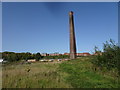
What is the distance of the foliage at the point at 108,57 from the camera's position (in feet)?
35.4

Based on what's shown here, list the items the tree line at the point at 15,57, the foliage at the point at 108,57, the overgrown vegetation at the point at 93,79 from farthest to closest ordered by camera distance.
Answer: the tree line at the point at 15,57
the foliage at the point at 108,57
the overgrown vegetation at the point at 93,79

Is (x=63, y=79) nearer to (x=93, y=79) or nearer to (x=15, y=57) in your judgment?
(x=93, y=79)

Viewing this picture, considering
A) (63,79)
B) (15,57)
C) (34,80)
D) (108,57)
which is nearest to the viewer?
(34,80)

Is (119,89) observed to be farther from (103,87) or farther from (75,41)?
(75,41)

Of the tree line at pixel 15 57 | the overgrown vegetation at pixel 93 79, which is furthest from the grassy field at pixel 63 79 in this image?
the tree line at pixel 15 57

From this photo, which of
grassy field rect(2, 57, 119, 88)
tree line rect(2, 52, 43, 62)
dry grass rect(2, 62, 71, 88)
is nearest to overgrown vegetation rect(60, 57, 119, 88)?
grassy field rect(2, 57, 119, 88)

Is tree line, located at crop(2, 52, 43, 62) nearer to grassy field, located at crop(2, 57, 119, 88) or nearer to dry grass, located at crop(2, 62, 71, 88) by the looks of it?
dry grass, located at crop(2, 62, 71, 88)

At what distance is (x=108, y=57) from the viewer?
11750 millimetres

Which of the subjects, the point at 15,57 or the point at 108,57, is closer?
the point at 108,57

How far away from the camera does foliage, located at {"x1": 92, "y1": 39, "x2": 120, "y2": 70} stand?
1078 centimetres

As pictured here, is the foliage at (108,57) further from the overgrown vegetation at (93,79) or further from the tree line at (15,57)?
the tree line at (15,57)

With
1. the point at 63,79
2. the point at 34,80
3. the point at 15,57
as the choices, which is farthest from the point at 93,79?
the point at 15,57

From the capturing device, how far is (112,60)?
1109cm

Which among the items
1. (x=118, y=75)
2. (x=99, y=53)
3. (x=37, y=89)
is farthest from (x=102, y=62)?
(x=37, y=89)
